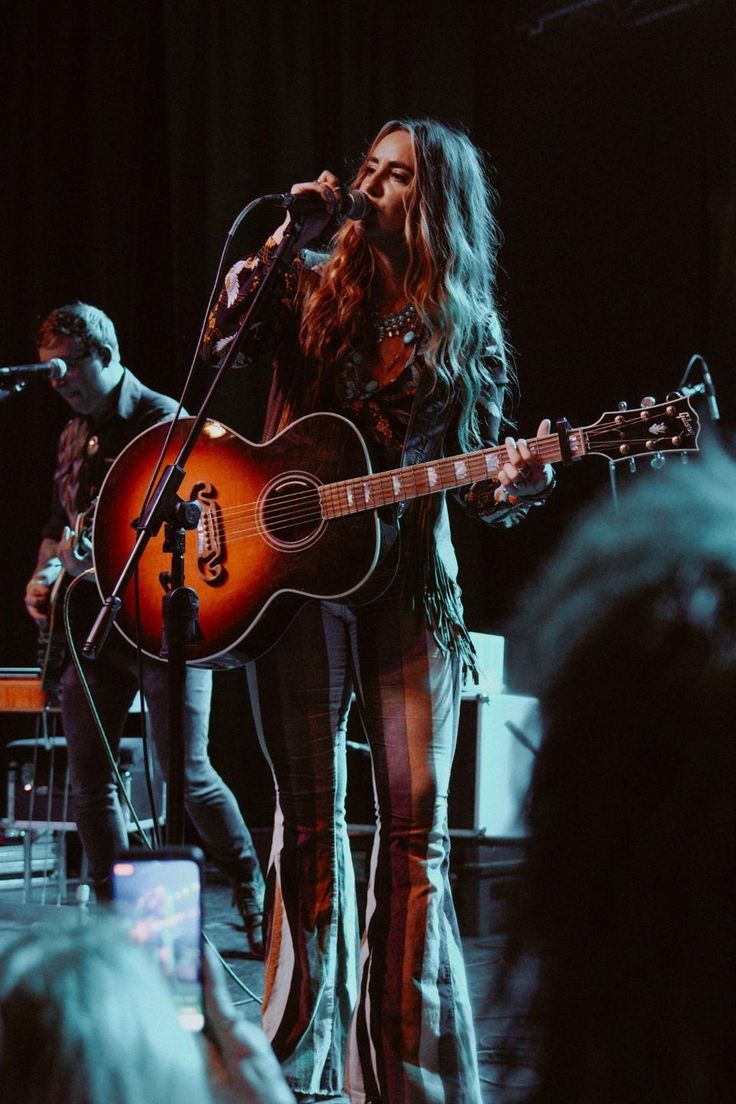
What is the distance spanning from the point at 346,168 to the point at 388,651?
4100 millimetres

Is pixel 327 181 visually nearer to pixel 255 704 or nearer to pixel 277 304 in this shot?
pixel 277 304

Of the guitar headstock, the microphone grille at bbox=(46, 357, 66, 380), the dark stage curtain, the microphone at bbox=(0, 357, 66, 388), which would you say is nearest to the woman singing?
the guitar headstock

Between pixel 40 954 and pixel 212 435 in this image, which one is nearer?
pixel 40 954

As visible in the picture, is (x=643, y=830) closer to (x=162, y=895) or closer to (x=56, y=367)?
(x=162, y=895)

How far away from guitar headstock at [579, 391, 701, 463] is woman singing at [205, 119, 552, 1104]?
12 centimetres

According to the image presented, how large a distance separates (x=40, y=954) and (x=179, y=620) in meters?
1.51

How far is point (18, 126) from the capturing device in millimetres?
5953

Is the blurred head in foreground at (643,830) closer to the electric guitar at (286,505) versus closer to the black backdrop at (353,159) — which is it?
the electric guitar at (286,505)

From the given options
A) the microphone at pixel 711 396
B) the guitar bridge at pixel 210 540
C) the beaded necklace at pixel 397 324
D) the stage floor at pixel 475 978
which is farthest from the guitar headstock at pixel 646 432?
the microphone at pixel 711 396

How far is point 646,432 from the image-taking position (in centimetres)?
235

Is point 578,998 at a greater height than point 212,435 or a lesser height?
lesser

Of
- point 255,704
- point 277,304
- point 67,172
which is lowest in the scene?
point 255,704

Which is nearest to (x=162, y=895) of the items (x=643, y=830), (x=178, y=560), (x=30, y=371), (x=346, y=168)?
(x=643, y=830)

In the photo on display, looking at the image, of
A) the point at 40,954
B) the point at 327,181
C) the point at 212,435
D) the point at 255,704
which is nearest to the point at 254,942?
the point at 255,704
